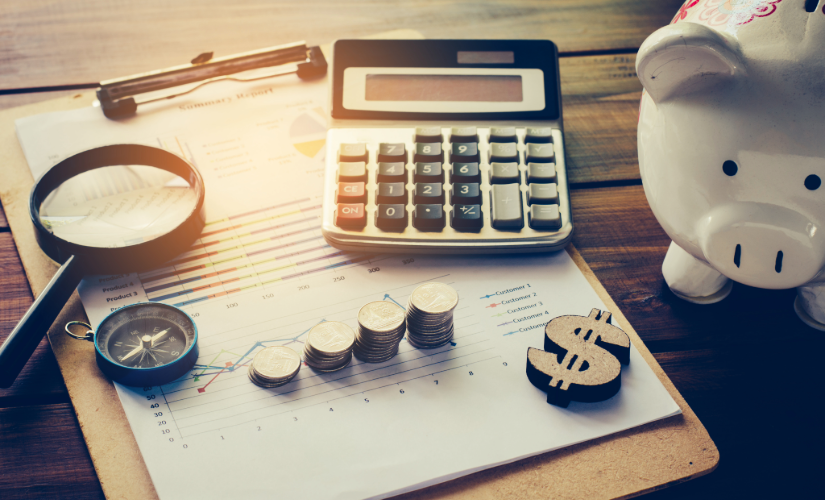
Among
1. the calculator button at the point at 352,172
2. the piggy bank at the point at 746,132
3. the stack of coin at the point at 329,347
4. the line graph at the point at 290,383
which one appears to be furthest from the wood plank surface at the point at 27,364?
the piggy bank at the point at 746,132

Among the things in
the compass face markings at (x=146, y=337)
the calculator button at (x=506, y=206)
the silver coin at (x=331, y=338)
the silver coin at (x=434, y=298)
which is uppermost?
the calculator button at (x=506, y=206)

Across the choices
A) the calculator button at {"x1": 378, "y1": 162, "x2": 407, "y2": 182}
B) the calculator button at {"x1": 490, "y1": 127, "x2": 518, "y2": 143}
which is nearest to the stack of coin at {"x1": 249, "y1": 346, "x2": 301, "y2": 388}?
the calculator button at {"x1": 378, "y1": 162, "x2": 407, "y2": 182}

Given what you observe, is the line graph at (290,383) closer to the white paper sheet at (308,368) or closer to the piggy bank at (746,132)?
the white paper sheet at (308,368)

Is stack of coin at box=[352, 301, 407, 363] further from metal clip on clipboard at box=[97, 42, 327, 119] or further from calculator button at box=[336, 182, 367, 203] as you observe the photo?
metal clip on clipboard at box=[97, 42, 327, 119]

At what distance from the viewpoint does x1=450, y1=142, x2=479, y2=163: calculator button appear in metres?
0.63

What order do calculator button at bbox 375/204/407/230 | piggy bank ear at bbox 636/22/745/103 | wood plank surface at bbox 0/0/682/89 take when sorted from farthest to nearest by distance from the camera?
1. wood plank surface at bbox 0/0/682/89
2. calculator button at bbox 375/204/407/230
3. piggy bank ear at bbox 636/22/745/103

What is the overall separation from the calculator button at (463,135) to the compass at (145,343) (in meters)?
0.33

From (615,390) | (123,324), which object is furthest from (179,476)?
(615,390)

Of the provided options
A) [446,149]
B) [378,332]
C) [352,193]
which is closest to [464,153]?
[446,149]

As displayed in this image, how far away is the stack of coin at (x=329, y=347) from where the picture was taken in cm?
50

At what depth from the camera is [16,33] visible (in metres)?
0.84

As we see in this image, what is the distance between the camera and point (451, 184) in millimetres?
625

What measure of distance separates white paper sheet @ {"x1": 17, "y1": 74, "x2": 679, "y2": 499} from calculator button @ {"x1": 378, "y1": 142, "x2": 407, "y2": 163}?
0.29 feet

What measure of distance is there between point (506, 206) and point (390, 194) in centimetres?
12
